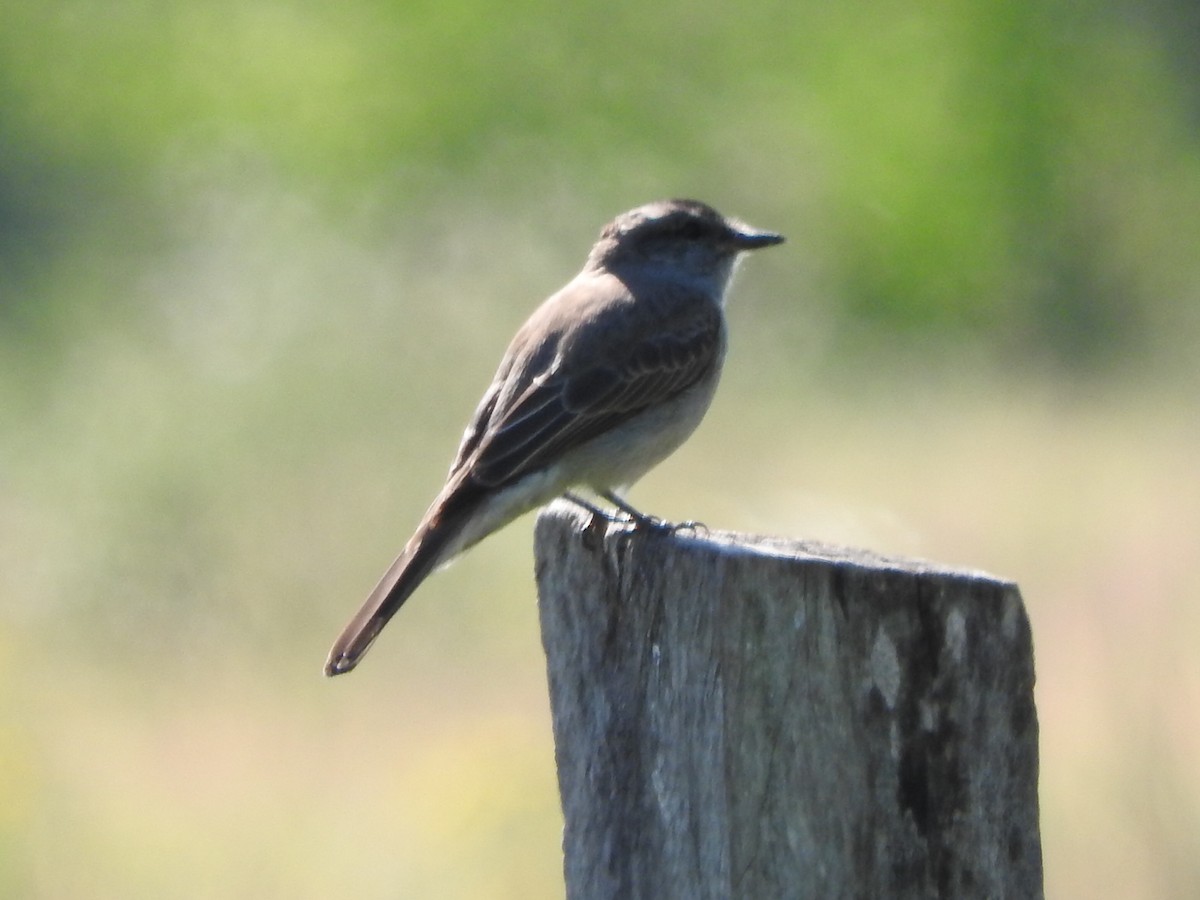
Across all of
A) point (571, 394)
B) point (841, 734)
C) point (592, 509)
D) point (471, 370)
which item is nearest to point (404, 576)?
point (592, 509)

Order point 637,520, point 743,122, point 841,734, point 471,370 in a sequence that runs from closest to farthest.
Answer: point 841,734 < point 637,520 < point 471,370 < point 743,122

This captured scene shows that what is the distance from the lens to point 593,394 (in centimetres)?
539

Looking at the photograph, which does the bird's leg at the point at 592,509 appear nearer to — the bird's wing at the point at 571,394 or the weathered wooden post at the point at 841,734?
the bird's wing at the point at 571,394

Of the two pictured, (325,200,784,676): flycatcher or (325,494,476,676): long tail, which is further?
(325,200,784,676): flycatcher

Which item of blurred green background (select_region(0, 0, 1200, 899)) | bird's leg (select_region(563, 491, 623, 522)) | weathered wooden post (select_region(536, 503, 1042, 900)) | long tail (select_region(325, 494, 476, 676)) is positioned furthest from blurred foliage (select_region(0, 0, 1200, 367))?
weathered wooden post (select_region(536, 503, 1042, 900))

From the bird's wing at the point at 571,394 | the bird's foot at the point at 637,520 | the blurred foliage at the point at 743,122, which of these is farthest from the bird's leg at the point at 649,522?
the blurred foliage at the point at 743,122

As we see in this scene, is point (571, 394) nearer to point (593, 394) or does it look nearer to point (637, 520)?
point (593, 394)

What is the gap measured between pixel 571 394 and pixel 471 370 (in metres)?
5.19

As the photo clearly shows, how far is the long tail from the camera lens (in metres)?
4.41

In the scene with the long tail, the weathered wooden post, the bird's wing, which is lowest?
the weathered wooden post

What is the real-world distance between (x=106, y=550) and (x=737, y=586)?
256 inches

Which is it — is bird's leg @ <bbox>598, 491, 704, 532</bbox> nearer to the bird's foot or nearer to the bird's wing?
the bird's foot

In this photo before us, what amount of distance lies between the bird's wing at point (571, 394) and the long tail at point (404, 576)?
0.14 meters

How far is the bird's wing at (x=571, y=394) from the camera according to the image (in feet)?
16.9
